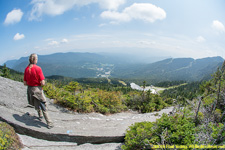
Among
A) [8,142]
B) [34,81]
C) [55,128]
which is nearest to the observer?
[8,142]

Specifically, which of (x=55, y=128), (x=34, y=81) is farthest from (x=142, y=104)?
(x=34, y=81)

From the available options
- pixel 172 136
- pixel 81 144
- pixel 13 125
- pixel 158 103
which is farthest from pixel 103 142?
pixel 158 103

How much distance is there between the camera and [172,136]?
3.83 metres

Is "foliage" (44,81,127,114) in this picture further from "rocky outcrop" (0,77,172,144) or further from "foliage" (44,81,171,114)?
"rocky outcrop" (0,77,172,144)

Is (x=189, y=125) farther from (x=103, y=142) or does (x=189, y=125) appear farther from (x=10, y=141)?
(x=10, y=141)

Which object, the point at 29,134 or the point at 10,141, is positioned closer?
the point at 10,141

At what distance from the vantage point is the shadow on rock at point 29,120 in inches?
217

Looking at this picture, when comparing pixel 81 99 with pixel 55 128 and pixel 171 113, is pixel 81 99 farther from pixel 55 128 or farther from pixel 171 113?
pixel 171 113

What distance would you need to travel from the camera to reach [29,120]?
574cm

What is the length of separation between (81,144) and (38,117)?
2781mm

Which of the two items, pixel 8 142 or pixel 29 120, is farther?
pixel 29 120

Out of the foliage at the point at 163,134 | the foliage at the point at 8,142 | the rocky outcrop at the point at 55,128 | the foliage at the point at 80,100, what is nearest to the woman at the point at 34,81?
the rocky outcrop at the point at 55,128

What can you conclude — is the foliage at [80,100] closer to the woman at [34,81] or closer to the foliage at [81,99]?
the foliage at [81,99]

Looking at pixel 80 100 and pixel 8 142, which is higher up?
pixel 80 100
